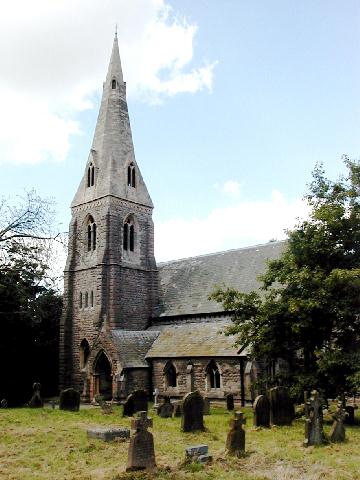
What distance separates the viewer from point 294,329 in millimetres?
17484

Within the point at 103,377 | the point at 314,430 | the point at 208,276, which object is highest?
the point at 208,276

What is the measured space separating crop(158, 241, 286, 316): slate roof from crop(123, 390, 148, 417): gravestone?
9.69 meters

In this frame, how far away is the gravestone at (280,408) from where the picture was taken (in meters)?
17.2

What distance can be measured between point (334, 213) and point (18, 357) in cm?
2379

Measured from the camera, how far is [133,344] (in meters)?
A: 29.4

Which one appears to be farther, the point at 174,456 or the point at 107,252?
the point at 107,252

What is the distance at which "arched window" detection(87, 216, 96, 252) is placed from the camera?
32.6 metres

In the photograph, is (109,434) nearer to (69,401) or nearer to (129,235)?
(69,401)

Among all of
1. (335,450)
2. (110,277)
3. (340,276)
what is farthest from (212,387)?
(335,450)

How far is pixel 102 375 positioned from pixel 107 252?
7.45m

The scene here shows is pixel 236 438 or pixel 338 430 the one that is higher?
pixel 236 438

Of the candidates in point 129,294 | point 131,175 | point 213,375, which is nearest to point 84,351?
point 129,294

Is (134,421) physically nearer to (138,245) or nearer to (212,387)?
(212,387)

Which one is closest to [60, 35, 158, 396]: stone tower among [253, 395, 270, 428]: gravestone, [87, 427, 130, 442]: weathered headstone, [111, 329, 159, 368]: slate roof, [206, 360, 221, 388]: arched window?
[111, 329, 159, 368]: slate roof
